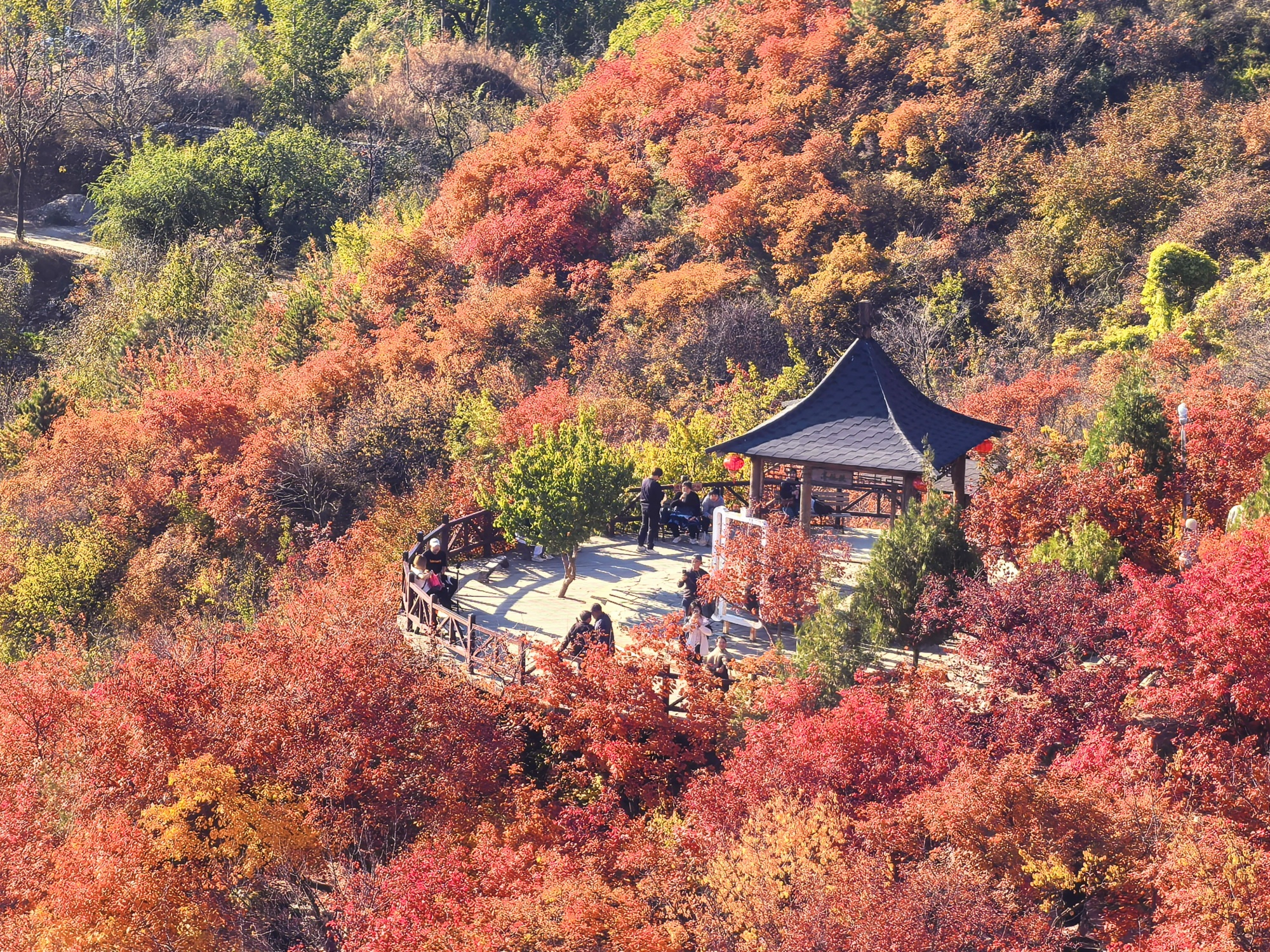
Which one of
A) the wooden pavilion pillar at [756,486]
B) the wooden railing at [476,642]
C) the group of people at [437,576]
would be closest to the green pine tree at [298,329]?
the group of people at [437,576]

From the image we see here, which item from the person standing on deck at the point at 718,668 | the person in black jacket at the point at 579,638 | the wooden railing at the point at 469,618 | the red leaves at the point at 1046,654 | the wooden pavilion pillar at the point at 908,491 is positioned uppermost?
the wooden pavilion pillar at the point at 908,491

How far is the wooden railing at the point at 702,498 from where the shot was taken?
23.7m

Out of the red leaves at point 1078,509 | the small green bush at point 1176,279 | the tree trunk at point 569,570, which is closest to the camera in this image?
the red leaves at point 1078,509

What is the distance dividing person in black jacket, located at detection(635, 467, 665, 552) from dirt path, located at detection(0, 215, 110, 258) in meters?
34.8

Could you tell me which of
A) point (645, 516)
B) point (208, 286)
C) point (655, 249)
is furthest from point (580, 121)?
point (645, 516)

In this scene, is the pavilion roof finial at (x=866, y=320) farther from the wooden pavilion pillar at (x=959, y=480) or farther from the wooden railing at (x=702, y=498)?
the wooden railing at (x=702, y=498)

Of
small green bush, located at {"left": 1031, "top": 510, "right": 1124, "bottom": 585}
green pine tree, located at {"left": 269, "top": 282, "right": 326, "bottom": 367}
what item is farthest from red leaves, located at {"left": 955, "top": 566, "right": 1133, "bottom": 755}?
green pine tree, located at {"left": 269, "top": 282, "right": 326, "bottom": 367}

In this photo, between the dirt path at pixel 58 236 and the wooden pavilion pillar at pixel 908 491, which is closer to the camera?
the wooden pavilion pillar at pixel 908 491

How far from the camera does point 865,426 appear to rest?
61.3 feet

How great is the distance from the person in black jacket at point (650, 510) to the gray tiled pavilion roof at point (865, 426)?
8.08 ft

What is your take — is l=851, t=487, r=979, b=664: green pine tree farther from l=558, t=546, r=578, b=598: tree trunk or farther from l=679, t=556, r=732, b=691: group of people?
l=558, t=546, r=578, b=598: tree trunk

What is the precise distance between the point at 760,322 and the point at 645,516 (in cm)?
1336

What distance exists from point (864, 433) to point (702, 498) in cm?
635

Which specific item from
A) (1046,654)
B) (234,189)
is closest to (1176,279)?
(1046,654)
